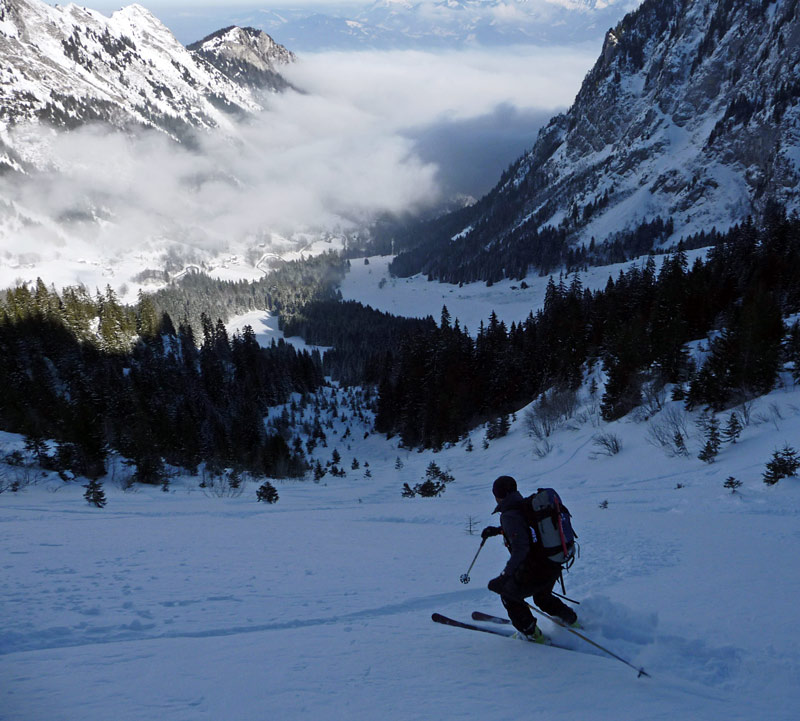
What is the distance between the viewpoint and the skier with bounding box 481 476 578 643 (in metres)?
5.78

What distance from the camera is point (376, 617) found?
7527mm

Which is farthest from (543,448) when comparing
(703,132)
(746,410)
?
(703,132)

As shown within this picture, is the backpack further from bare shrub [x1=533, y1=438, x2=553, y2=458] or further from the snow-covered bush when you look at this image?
bare shrub [x1=533, y1=438, x2=553, y2=458]

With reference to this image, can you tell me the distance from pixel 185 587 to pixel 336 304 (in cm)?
18871

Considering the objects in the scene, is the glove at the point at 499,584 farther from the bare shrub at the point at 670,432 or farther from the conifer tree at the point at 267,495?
the bare shrub at the point at 670,432

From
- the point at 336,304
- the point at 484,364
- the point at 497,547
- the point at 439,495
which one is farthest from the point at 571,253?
the point at 497,547

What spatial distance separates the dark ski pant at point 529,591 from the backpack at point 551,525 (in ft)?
1.13

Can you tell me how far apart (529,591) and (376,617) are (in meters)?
2.84

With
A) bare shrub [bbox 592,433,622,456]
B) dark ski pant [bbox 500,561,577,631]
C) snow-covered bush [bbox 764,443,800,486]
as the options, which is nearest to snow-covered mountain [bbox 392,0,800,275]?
bare shrub [bbox 592,433,622,456]

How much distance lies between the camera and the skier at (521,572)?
578cm

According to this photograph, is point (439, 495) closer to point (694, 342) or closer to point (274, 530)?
point (274, 530)

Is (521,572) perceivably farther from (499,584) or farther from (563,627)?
(563,627)

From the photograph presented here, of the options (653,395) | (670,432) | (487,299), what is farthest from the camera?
(487,299)

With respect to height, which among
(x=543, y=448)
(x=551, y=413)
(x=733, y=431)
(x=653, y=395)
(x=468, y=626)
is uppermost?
(x=653, y=395)
